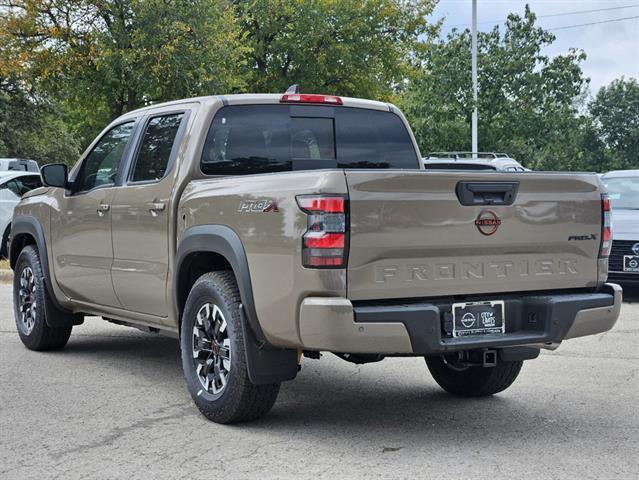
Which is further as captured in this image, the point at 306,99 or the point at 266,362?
the point at 306,99

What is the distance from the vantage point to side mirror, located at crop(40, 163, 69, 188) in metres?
7.33

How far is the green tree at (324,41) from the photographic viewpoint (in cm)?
2878

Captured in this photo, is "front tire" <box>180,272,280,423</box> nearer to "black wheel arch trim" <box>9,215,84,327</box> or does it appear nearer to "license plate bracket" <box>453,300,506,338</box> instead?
"license plate bracket" <box>453,300,506,338</box>

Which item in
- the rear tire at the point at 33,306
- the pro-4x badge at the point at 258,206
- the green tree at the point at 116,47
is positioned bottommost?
the rear tire at the point at 33,306

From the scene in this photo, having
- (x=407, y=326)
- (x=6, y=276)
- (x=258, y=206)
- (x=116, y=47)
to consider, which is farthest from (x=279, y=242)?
(x=116, y=47)

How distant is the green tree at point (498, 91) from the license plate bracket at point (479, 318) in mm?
33390

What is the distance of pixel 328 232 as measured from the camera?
4688 millimetres

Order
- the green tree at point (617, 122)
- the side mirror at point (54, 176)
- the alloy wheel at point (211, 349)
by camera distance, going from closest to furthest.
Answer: the alloy wheel at point (211, 349), the side mirror at point (54, 176), the green tree at point (617, 122)

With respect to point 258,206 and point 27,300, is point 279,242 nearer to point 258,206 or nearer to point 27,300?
point 258,206

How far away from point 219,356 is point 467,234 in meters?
1.63

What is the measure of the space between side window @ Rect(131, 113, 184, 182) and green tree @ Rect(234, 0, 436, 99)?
22.1m

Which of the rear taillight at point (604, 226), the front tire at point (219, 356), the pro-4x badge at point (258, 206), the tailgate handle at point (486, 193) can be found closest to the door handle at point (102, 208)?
the front tire at point (219, 356)

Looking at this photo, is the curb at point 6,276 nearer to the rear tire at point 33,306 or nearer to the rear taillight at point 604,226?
the rear tire at point 33,306

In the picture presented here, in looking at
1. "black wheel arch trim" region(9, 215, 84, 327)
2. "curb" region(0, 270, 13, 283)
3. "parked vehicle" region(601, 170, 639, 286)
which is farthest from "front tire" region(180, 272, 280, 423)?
"curb" region(0, 270, 13, 283)
